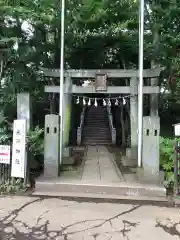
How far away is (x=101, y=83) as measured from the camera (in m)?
9.22

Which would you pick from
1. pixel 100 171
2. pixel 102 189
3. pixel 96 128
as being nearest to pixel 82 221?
pixel 102 189

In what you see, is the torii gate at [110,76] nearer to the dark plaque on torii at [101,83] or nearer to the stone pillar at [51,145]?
the dark plaque on torii at [101,83]

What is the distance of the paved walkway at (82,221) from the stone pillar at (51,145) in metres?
1.11

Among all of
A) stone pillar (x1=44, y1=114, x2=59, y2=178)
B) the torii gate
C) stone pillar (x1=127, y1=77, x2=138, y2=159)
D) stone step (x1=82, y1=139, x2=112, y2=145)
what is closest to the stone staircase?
stone step (x1=82, y1=139, x2=112, y2=145)

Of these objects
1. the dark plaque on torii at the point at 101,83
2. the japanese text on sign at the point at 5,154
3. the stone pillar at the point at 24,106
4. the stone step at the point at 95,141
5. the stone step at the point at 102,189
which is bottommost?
the stone step at the point at 102,189

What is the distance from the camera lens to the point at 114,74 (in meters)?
9.51

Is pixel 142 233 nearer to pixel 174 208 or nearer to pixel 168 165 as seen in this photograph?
pixel 174 208

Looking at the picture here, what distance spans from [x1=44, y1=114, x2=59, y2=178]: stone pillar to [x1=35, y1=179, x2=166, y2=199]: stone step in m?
0.46

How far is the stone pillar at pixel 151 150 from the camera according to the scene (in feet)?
21.6

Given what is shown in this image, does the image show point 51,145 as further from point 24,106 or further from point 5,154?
point 24,106

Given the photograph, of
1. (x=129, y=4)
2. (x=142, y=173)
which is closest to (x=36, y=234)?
(x=142, y=173)

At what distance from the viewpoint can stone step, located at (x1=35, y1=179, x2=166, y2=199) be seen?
20.3 ft

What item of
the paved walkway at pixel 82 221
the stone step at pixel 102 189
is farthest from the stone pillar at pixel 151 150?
the paved walkway at pixel 82 221

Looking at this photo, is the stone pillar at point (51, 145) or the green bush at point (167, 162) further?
the stone pillar at point (51, 145)
